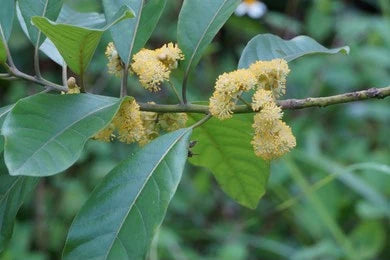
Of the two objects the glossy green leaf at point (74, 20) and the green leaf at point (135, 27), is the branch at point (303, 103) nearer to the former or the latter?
the green leaf at point (135, 27)

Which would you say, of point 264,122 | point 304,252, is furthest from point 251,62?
point 304,252

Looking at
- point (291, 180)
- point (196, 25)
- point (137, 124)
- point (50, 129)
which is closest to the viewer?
point (50, 129)

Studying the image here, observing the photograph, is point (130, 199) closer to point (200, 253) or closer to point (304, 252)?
point (304, 252)

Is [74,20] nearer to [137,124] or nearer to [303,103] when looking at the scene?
[137,124]

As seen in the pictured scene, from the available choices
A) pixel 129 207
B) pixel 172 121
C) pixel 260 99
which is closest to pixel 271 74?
pixel 260 99

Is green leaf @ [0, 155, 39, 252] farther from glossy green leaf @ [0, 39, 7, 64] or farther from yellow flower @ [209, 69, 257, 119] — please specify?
yellow flower @ [209, 69, 257, 119]

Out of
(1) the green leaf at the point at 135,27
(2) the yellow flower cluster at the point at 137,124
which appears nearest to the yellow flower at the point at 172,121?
(2) the yellow flower cluster at the point at 137,124
